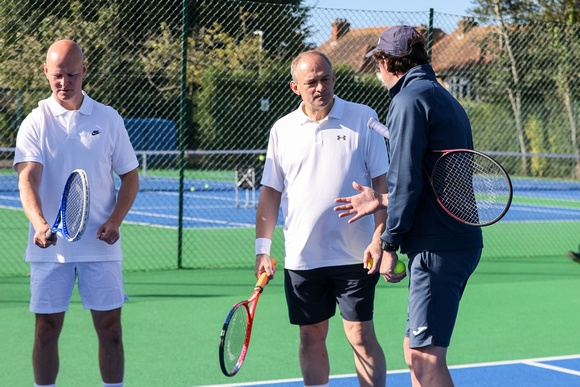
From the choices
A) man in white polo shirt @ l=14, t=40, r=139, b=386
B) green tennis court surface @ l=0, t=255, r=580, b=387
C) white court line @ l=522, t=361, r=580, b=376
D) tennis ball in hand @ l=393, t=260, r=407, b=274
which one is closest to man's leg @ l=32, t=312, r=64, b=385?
man in white polo shirt @ l=14, t=40, r=139, b=386

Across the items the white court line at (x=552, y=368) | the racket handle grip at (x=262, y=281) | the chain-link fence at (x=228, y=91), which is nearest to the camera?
the racket handle grip at (x=262, y=281)

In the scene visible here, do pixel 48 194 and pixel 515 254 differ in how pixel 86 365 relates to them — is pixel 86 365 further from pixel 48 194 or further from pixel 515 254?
pixel 515 254

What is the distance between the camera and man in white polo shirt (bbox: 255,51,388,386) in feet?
12.3

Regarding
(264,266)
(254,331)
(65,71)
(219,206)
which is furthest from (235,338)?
(219,206)

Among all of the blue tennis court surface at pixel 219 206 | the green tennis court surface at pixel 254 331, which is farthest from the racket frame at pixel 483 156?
the blue tennis court surface at pixel 219 206

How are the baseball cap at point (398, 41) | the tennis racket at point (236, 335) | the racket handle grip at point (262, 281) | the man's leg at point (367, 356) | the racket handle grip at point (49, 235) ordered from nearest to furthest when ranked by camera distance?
the baseball cap at point (398, 41), the tennis racket at point (236, 335), the racket handle grip at point (49, 235), the racket handle grip at point (262, 281), the man's leg at point (367, 356)

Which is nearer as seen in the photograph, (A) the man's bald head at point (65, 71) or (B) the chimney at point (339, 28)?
(A) the man's bald head at point (65, 71)

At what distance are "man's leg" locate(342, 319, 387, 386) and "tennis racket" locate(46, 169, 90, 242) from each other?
53.2 inches

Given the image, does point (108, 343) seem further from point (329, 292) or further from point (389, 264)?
point (389, 264)

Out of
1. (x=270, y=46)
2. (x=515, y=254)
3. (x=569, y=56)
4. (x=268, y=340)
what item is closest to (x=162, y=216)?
(x=270, y=46)

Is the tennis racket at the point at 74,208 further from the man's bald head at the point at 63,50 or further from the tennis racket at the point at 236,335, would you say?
the tennis racket at the point at 236,335

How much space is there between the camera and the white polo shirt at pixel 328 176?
12.4ft

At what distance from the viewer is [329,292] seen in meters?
3.90

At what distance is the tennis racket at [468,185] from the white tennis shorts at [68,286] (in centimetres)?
162
